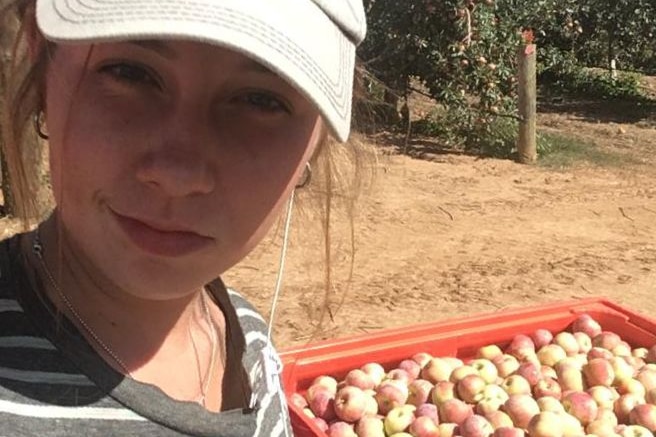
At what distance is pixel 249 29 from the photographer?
0.91m

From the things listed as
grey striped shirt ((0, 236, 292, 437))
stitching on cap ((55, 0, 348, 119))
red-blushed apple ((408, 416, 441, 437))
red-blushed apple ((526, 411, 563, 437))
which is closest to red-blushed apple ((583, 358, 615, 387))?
red-blushed apple ((526, 411, 563, 437))

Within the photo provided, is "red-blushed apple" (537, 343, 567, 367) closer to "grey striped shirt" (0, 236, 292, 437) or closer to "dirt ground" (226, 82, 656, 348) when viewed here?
"dirt ground" (226, 82, 656, 348)

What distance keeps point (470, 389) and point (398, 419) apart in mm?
244

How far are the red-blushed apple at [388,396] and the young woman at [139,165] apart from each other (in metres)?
1.63

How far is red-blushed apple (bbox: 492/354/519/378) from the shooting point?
9.55 feet

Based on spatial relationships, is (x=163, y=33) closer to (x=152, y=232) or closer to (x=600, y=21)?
(x=152, y=232)

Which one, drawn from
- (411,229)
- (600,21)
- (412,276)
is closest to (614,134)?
(600,21)

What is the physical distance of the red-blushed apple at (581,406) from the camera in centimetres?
270

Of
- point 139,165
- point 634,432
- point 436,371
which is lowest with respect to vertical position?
point 634,432

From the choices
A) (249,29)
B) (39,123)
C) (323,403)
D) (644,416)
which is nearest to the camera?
(249,29)

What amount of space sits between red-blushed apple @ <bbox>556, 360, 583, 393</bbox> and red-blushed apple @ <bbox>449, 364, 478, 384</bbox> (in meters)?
0.31

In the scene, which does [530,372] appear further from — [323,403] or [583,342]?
[323,403]

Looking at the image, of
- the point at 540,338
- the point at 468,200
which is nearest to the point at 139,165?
the point at 540,338

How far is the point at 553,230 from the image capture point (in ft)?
18.7
